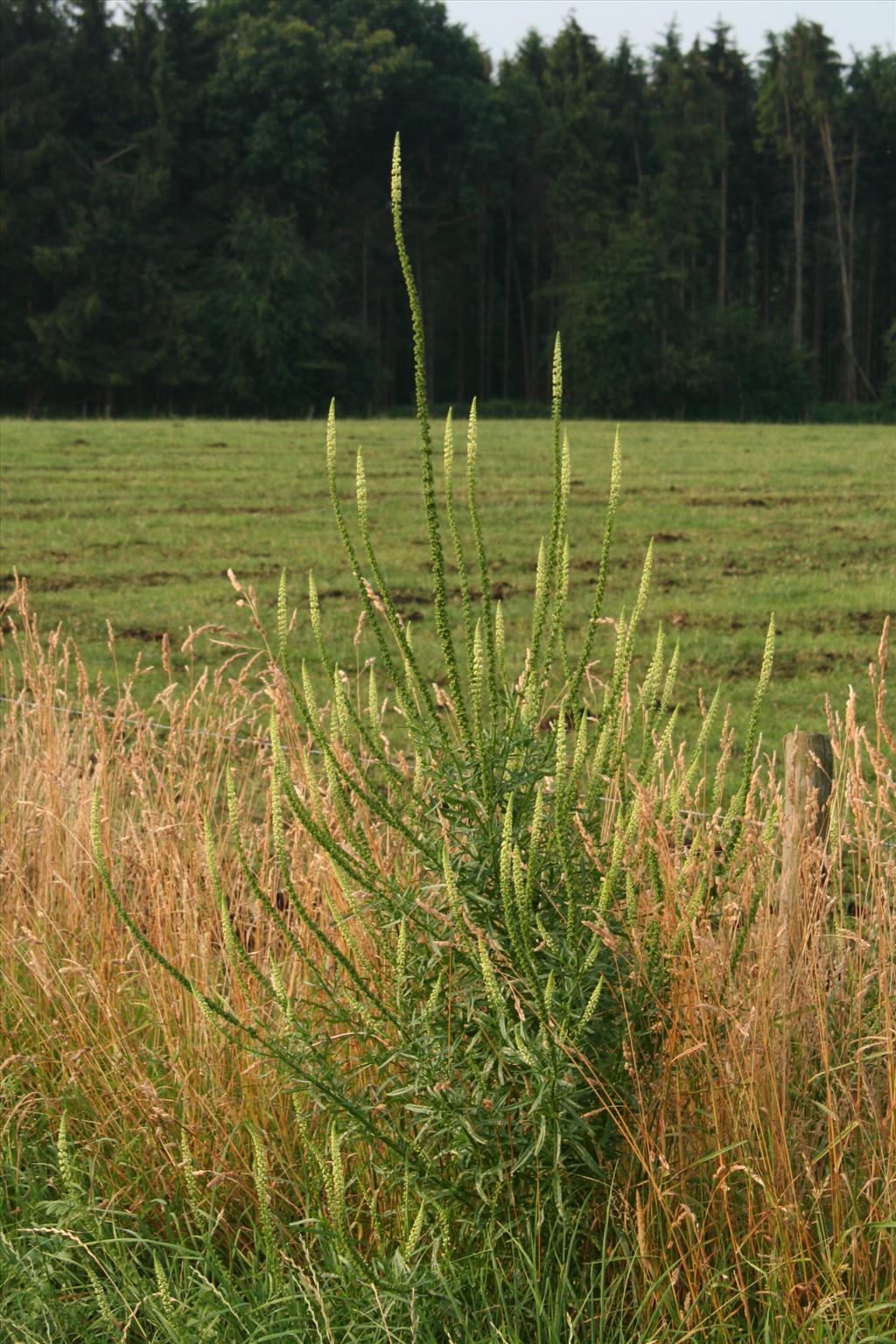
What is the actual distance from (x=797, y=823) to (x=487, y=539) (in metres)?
11.4

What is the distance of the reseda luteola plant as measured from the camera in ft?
9.49

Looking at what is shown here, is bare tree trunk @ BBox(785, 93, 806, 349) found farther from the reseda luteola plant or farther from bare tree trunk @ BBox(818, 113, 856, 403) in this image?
the reseda luteola plant

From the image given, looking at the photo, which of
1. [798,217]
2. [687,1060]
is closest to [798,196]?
[798,217]

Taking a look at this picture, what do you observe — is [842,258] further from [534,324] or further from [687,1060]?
[687,1060]

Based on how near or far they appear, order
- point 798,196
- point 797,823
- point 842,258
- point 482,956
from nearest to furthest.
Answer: point 482,956 → point 797,823 → point 842,258 → point 798,196

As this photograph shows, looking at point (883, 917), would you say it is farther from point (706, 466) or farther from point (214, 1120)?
point (706, 466)

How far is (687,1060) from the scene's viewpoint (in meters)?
3.14

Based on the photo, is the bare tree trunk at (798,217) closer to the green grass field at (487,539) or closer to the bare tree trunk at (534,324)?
the bare tree trunk at (534,324)

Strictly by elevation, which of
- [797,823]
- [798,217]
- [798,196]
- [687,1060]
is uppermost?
[798,196]

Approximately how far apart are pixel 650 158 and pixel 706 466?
36.8 m

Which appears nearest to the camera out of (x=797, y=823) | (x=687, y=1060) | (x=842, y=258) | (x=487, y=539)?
(x=687, y=1060)

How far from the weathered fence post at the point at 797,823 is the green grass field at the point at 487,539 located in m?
2.23

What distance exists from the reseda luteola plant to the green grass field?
2.45 m

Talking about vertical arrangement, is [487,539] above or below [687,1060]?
above
